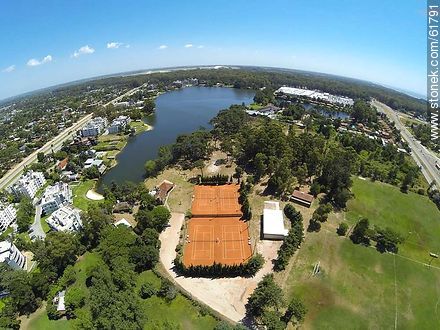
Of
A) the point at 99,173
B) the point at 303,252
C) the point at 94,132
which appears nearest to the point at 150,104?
the point at 94,132

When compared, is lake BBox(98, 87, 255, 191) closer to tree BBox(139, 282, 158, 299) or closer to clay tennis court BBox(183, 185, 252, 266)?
clay tennis court BBox(183, 185, 252, 266)

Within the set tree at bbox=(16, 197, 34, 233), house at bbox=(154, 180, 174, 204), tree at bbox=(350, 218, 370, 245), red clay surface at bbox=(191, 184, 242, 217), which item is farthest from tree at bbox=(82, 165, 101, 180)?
tree at bbox=(350, 218, 370, 245)

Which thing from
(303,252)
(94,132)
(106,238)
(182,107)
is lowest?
(303,252)

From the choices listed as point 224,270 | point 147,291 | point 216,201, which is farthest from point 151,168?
point 224,270

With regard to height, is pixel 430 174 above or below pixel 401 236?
above

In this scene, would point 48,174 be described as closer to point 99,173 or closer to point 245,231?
point 99,173

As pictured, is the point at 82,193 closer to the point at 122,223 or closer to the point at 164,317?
the point at 122,223

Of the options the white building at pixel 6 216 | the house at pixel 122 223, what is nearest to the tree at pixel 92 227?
the house at pixel 122 223
